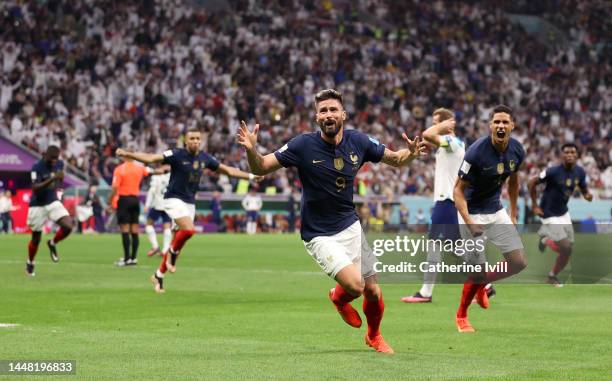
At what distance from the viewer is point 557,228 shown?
19.0m

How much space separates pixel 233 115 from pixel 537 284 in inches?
1143

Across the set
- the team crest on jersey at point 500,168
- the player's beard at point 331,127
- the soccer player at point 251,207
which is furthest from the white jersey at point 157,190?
the player's beard at point 331,127

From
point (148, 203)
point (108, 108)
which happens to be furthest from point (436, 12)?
point (148, 203)

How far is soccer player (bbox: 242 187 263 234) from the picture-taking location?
43.4 metres

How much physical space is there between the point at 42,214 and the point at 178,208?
344 centimetres

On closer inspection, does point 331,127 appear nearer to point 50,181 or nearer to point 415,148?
point 415,148

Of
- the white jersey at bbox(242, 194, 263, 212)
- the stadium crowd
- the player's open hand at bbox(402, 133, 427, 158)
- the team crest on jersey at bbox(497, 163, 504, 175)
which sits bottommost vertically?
the white jersey at bbox(242, 194, 263, 212)

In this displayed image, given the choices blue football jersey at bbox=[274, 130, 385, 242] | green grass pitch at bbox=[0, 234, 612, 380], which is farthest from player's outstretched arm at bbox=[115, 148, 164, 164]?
blue football jersey at bbox=[274, 130, 385, 242]

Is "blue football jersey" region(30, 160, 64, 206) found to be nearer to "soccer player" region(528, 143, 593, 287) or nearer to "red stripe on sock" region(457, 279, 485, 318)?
"soccer player" region(528, 143, 593, 287)

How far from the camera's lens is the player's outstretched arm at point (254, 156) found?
9633mm

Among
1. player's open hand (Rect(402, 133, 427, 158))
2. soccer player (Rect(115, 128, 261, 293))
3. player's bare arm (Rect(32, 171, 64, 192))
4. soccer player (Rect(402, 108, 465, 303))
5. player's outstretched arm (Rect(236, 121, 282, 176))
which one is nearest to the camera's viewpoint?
player's outstretched arm (Rect(236, 121, 282, 176))

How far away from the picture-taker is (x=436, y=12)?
199 ft

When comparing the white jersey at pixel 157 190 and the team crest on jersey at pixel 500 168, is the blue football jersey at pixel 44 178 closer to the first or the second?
the white jersey at pixel 157 190

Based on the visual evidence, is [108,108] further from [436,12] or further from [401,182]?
[436,12]
